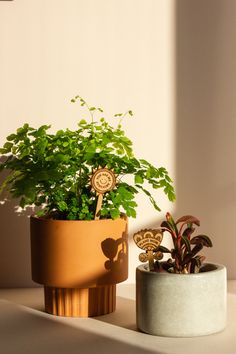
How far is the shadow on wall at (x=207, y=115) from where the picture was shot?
7.54 ft

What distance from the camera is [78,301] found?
1.90m

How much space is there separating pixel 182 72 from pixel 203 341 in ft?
3.06

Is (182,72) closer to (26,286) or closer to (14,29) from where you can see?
(14,29)

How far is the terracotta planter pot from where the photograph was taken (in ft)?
6.07

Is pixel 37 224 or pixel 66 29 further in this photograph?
pixel 66 29

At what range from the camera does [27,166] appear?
1835mm

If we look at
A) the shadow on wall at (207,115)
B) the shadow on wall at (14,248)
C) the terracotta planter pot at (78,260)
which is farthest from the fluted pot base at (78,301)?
the shadow on wall at (207,115)

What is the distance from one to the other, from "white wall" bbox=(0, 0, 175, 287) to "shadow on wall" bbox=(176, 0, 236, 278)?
1.6 inches

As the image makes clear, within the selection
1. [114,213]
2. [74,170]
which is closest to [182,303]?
[114,213]

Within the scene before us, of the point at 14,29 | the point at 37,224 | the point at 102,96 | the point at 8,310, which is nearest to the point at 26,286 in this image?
the point at 8,310

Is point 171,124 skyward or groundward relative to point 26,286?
skyward

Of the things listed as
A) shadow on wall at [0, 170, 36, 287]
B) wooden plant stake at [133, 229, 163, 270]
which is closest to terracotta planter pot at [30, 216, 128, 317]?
wooden plant stake at [133, 229, 163, 270]

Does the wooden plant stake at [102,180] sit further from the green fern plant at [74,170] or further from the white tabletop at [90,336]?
the white tabletop at [90,336]

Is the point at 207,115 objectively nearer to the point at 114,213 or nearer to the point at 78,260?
the point at 114,213
